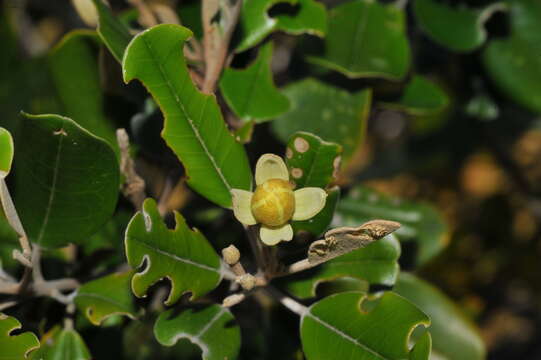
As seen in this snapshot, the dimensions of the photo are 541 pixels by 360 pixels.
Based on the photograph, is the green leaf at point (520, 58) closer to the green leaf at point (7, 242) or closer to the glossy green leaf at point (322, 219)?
the glossy green leaf at point (322, 219)

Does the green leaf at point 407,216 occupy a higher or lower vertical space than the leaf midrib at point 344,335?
lower

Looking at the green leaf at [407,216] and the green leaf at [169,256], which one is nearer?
the green leaf at [169,256]

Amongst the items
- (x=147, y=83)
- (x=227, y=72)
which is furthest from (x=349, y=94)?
(x=147, y=83)

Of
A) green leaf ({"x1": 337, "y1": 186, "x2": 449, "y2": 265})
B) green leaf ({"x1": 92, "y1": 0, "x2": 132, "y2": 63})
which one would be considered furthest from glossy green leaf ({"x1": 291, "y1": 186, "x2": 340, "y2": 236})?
green leaf ({"x1": 337, "y1": 186, "x2": 449, "y2": 265})

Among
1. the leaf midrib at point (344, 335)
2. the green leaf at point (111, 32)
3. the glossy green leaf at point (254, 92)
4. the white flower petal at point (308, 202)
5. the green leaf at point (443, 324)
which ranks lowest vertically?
the green leaf at point (443, 324)

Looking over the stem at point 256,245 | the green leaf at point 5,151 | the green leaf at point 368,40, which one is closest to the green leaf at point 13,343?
the green leaf at point 5,151

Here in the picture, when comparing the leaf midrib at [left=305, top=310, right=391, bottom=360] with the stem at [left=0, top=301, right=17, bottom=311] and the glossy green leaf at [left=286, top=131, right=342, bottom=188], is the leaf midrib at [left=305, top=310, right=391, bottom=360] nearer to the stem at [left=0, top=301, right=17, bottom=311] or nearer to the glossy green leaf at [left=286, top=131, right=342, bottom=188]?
the glossy green leaf at [left=286, top=131, right=342, bottom=188]
